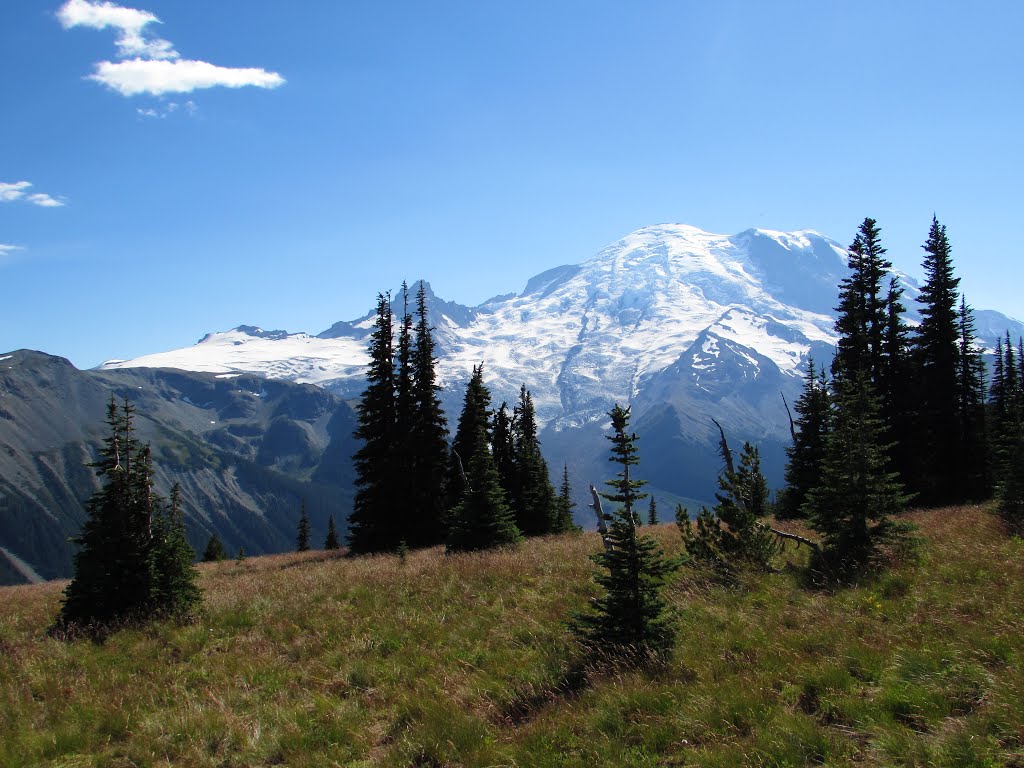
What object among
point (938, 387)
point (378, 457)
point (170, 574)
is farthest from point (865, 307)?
point (170, 574)

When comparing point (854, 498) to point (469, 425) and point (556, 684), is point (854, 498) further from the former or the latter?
point (469, 425)

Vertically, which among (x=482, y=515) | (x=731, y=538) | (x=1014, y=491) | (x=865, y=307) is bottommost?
(x=482, y=515)

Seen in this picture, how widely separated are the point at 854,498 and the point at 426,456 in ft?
88.1

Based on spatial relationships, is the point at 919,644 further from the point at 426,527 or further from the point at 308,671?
the point at 426,527

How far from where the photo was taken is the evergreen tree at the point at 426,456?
34.8 meters

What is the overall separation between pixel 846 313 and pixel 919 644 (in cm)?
3169

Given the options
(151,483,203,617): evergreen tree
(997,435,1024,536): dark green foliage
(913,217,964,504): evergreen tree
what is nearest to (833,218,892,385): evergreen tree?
(913,217,964,504): evergreen tree

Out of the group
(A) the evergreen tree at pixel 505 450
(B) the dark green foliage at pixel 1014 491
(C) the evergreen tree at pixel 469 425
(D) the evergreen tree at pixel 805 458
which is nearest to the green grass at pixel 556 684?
(B) the dark green foliage at pixel 1014 491

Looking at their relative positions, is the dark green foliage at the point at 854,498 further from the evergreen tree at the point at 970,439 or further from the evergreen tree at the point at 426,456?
the evergreen tree at the point at 426,456

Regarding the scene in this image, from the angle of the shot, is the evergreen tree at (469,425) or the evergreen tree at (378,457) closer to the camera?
the evergreen tree at (378,457)

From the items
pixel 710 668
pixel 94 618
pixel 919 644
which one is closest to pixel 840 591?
pixel 919 644

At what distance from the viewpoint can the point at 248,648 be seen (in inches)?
444

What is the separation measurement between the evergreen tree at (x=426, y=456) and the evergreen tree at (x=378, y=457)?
4.04 feet

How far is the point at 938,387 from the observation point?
106 ft
